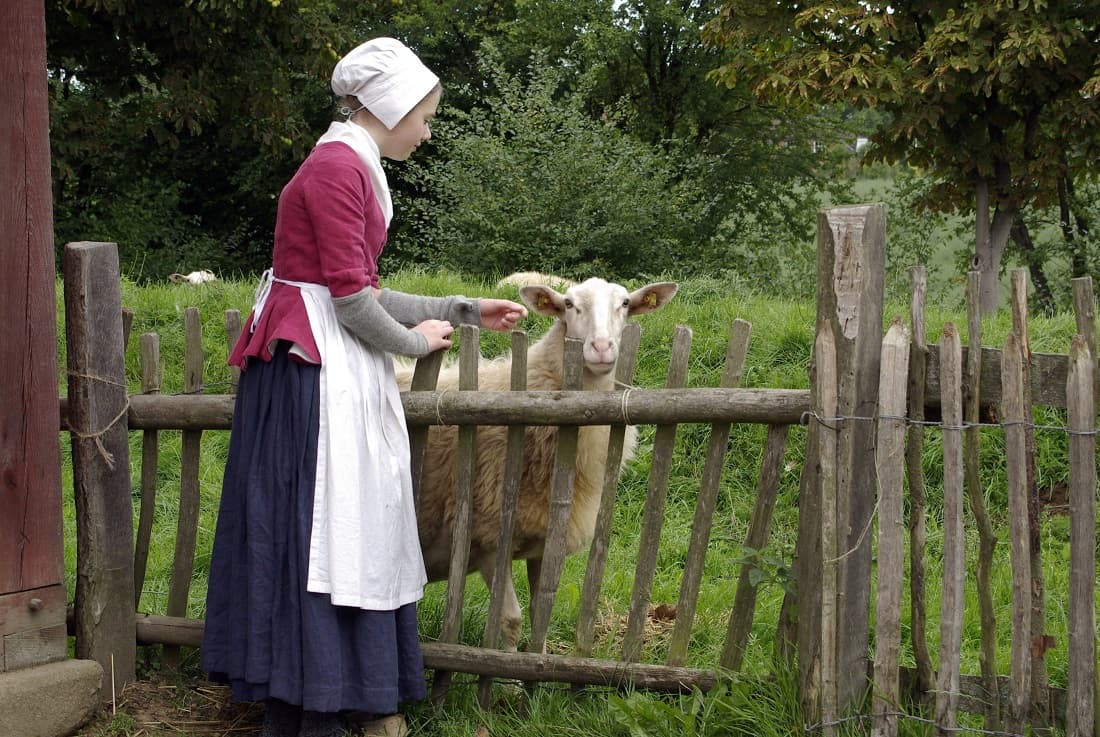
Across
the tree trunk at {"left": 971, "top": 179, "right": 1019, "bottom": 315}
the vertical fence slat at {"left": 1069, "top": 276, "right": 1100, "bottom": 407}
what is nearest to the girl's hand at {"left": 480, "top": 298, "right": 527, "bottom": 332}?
the vertical fence slat at {"left": 1069, "top": 276, "right": 1100, "bottom": 407}

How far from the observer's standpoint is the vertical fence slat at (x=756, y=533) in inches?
138

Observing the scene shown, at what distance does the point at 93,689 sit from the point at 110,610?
1.03ft

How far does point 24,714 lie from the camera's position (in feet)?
12.2

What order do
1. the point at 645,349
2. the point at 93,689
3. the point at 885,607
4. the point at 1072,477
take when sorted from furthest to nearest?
the point at 645,349, the point at 93,689, the point at 885,607, the point at 1072,477

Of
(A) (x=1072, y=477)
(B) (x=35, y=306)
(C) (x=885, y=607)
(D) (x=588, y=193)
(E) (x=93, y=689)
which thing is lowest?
(E) (x=93, y=689)

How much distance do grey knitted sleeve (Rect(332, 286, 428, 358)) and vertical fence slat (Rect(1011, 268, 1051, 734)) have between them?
1.85 metres

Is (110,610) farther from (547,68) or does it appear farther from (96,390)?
(547,68)

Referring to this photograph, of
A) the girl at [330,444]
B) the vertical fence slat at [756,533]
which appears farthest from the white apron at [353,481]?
the vertical fence slat at [756,533]

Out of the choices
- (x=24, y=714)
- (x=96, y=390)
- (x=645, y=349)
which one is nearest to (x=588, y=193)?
→ (x=645, y=349)

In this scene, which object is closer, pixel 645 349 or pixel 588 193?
pixel 645 349

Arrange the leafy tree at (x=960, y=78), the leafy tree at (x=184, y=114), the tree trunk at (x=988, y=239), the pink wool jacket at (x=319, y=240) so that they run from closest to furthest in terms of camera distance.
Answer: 1. the pink wool jacket at (x=319, y=240)
2. the leafy tree at (x=960, y=78)
3. the tree trunk at (x=988, y=239)
4. the leafy tree at (x=184, y=114)

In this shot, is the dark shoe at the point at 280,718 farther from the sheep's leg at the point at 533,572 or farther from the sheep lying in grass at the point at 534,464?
the sheep's leg at the point at 533,572

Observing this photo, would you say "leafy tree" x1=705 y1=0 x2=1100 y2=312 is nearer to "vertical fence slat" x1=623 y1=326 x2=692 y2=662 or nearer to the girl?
"vertical fence slat" x1=623 y1=326 x2=692 y2=662

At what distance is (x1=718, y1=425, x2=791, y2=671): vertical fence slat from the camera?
3.52m
